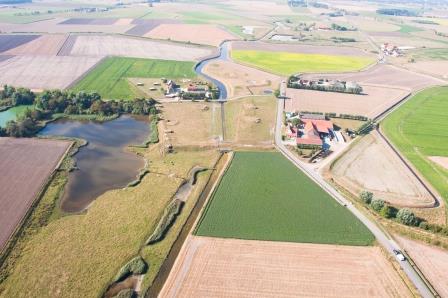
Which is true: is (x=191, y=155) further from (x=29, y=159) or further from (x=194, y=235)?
(x=29, y=159)

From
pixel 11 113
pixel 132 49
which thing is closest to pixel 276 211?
pixel 11 113

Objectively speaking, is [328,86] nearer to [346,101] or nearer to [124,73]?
[346,101]

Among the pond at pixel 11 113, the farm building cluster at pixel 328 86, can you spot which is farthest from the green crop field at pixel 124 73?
the farm building cluster at pixel 328 86

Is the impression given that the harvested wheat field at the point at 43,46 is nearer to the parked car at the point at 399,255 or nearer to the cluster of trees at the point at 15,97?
the cluster of trees at the point at 15,97

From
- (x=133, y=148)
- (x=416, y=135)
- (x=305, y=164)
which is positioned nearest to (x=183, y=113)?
(x=133, y=148)

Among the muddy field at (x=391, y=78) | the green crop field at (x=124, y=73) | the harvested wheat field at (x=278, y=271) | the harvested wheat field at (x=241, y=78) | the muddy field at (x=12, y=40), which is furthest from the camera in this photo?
the muddy field at (x=12, y=40)
